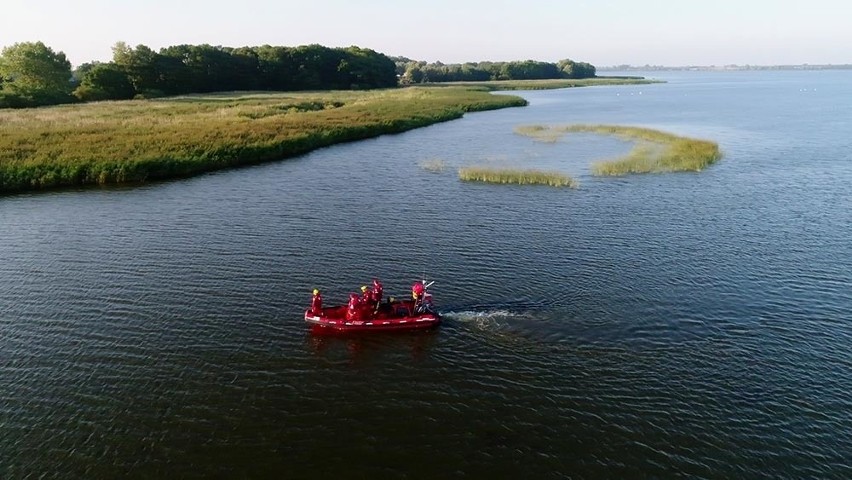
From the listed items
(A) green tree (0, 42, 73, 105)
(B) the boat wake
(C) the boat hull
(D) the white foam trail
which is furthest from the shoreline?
(B) the boat wake

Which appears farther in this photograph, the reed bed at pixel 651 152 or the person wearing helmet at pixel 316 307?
the reed bed at pixel 651 152

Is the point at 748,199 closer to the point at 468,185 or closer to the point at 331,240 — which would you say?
the point at 468,185

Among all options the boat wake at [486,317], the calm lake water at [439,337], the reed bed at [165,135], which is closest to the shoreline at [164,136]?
the reed bed at [165,135]

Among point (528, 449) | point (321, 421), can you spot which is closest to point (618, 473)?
point (528, 449)

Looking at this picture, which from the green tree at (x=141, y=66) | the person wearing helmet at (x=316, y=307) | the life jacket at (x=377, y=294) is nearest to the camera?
the person wearing helmet at (x=316, y=307)

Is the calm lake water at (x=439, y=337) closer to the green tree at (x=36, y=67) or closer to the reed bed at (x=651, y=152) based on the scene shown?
the reed bed at (x=651, y=152)

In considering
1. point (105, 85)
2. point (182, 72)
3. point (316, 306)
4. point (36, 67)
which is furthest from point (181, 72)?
point (316, 306)
